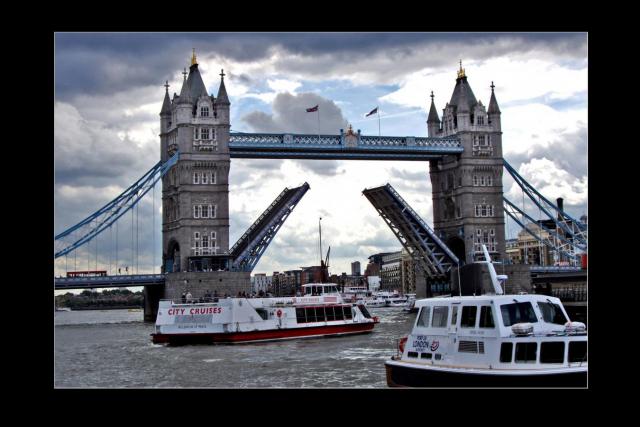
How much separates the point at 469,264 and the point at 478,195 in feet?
27.7

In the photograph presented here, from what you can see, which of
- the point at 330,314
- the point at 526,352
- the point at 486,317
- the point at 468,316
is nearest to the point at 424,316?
the point at 468,316

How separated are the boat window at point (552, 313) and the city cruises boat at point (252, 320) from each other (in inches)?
1132

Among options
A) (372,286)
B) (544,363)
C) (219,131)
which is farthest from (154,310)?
(372,286)

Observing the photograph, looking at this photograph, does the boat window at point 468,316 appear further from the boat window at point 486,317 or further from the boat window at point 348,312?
the boat window at point 348,312

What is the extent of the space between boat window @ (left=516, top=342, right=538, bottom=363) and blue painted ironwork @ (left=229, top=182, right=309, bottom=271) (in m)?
49.2

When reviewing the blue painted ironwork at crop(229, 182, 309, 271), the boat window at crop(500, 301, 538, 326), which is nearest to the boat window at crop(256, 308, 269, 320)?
the blue painted ironwork at crop(229, 182, 309, 271)

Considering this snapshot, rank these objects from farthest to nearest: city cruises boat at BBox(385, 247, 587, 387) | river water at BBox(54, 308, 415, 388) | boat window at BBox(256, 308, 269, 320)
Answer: boat window at BBox(256, 308, 269, 320)
river water at BBox(54, 308, 415, 388)
city cruises boat at BBox(385, 247, 587, 387)

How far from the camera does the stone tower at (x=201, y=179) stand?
7306cm

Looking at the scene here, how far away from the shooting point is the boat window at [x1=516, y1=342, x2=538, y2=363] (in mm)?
19484

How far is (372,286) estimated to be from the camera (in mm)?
173625

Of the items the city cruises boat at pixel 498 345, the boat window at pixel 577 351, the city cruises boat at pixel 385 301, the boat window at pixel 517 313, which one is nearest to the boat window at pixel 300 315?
the city cruises boat at pixel 498 345

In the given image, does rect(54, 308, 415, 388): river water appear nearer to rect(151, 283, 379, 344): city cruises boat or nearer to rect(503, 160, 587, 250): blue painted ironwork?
rect(151, 283, 379, 344): city cruises boat

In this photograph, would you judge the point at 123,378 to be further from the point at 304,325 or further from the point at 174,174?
the point at 174,174
